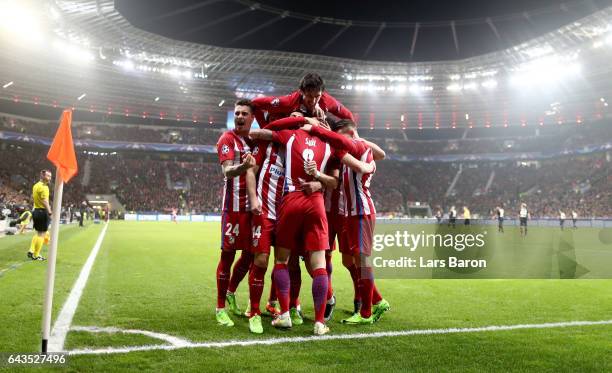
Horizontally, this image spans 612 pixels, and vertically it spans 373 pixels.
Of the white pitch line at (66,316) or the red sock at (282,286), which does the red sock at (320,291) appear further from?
the white pitch line at (66,316)

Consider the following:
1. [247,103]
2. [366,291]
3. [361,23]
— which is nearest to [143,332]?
[366,291]

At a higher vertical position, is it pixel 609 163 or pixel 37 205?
pixel 609 163

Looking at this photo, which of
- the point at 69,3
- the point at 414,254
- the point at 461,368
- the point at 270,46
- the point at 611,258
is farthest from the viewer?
the point at 270,46

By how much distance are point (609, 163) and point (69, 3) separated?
5112 cm

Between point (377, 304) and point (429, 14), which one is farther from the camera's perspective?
point (429, 14)

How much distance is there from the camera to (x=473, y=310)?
588 centimetres

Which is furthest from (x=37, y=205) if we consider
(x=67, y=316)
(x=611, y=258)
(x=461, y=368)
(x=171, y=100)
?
(x=171, y=100)

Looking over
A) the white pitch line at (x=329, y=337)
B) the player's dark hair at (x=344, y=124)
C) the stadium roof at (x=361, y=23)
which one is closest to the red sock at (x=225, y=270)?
the white pitch line at (x=329, y=337)

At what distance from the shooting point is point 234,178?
5.25 meters

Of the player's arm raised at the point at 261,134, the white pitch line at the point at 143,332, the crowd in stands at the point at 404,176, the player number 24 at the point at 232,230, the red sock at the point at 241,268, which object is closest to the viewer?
the white pitch line at the point at 143,332

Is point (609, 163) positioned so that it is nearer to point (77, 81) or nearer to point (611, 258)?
point (611, 258)

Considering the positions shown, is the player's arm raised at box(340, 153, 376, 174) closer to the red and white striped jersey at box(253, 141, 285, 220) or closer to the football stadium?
the football stadium

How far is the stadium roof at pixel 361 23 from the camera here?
39.4 meters

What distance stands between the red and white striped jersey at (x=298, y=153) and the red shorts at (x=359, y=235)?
815mm
